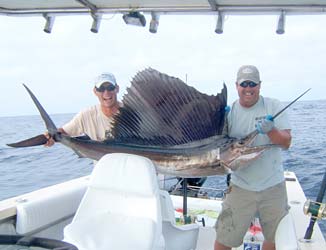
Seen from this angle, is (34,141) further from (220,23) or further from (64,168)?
(64,168)

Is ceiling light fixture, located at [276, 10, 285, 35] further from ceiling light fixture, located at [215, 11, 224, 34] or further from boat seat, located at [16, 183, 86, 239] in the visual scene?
boat seat, located at [16, 183, 86, 239]

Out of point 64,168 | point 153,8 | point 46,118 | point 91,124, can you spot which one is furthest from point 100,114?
point 64,168

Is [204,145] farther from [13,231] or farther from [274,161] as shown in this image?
[13,231]

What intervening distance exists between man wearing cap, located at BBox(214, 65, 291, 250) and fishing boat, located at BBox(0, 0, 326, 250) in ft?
0.42

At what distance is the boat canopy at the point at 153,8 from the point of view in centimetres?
236

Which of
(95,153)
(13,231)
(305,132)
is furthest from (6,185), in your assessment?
(305,132)

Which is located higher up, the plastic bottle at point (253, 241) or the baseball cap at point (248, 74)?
the baseball cap at point (248, 74)

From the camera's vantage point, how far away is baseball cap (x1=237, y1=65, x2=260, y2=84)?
7.01 ft

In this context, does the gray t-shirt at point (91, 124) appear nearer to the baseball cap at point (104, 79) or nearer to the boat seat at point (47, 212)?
the baseball cap at point (104, 79)

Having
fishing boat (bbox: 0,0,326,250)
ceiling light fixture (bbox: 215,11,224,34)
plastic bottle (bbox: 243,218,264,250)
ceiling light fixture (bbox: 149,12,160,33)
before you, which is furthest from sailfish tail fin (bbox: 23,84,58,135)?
plastic bottle (bbox: 243,218,264,250)

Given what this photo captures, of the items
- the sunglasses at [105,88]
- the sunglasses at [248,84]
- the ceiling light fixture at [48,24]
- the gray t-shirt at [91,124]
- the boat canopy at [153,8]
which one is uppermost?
the boat canopy at [153,8]

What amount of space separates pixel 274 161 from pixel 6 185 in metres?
5.56

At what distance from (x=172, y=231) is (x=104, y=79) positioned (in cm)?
96

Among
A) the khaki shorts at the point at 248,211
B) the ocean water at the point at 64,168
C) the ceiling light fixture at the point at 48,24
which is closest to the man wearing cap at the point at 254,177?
the khaki shorts at the point at 248,211
